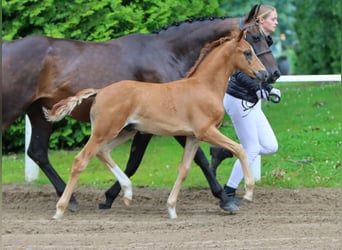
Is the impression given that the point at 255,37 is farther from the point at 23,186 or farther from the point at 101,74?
the point at 23,186

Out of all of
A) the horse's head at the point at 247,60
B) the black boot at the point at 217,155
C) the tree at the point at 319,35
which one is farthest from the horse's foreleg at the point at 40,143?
the tree at the point at 319,35

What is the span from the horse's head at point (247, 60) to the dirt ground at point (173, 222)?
1.31m

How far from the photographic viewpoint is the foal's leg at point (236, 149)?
7684mm

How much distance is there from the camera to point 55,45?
8617 millimetres

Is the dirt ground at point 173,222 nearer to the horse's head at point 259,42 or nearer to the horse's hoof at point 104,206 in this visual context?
the horse's hoof at point 104,206

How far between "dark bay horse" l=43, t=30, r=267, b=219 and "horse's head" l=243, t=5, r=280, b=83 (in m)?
0.34

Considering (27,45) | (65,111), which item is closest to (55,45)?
(27,45)

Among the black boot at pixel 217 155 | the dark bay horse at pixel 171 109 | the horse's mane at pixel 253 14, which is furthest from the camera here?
the black boot at pixel 217 155

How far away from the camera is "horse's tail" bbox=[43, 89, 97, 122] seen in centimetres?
798

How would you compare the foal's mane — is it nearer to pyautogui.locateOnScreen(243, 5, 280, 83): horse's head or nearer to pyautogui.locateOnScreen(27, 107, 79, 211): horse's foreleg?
pyautogui.locateOnScreen(243, 5, 280, 83): horse's head

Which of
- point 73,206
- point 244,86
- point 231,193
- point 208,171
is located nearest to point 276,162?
point 231,193

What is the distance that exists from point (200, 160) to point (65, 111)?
146 cm

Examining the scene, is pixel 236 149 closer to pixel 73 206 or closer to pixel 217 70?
pixel 217 70

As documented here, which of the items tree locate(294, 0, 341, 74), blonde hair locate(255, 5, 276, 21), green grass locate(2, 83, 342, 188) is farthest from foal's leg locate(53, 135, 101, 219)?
tree locate(294, 0, 341, 74)
